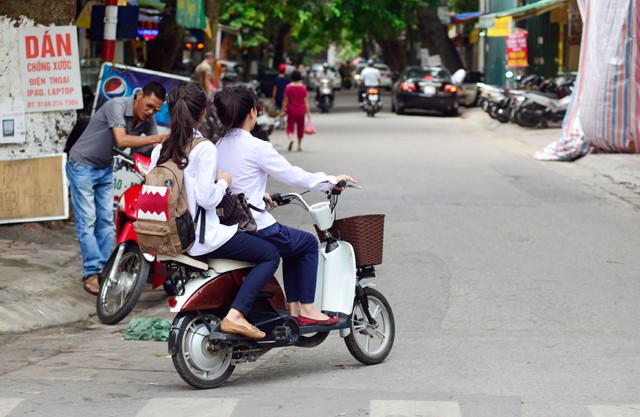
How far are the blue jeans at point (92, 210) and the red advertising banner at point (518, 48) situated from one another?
24.2 m

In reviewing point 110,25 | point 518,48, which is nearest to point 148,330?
point 110,25

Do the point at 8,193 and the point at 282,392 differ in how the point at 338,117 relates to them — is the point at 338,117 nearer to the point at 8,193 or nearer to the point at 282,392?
the point at 8,193

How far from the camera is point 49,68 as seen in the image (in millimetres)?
11234

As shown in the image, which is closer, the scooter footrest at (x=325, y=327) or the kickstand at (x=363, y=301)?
the scooter footrest at (x=325, y=327)

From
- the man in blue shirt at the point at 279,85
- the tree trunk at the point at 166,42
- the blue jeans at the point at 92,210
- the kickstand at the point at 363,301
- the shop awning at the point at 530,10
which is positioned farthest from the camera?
the man in blue shirt at the point at 279,85

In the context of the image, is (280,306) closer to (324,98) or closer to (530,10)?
(530,10)

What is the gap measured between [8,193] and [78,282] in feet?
6.21

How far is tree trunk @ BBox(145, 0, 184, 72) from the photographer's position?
1848 cm

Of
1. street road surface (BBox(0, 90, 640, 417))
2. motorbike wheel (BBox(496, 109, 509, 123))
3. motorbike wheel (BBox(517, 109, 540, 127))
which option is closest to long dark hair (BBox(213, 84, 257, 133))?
street road surface (BBox(0, 90, 640, 417))

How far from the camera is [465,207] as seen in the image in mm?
13945

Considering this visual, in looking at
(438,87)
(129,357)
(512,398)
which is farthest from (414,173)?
(438,87)

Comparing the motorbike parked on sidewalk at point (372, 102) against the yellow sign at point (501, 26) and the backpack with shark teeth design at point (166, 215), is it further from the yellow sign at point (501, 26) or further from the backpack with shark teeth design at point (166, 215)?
the backpack with shark teeth design at point (166, 215)

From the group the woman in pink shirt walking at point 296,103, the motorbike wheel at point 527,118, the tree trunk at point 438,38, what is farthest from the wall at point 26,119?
the tree trunk at point 438,38

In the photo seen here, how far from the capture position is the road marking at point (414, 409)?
18.2 ft
